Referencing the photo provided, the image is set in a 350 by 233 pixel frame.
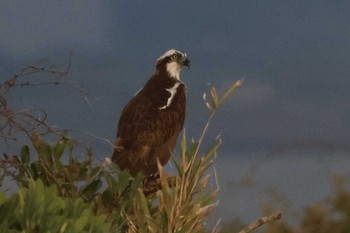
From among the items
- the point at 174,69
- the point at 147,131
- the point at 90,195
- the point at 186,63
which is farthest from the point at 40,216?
the point at 186,63

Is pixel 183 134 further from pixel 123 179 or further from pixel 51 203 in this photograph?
pixel 51 203

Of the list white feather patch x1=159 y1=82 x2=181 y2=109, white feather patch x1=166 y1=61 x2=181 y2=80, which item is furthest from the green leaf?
white feather patch x1=166 y1=61 x2=181 y2=80

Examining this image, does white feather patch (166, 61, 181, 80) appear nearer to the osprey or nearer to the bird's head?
the bird's head

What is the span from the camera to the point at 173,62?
1039cm

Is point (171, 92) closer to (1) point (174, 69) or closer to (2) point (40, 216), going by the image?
(1) point (174, 69)

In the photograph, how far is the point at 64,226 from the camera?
10.4 ft

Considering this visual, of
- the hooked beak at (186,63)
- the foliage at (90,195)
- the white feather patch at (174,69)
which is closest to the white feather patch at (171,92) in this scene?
the white feather patch at (174,69)

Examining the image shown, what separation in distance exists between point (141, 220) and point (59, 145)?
1.65 feet

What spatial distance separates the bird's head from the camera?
33.8 feet

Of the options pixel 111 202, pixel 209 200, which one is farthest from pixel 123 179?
pixel 209 200

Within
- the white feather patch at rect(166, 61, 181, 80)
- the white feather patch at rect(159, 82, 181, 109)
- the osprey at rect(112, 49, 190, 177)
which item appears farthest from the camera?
the white feather patch at rect(166, 61, 181, 80)

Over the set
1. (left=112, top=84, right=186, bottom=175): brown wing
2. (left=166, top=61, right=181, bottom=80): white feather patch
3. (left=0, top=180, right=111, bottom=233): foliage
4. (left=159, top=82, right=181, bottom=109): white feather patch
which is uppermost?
(left=0, top=180, right=111, bottom=233): foliage

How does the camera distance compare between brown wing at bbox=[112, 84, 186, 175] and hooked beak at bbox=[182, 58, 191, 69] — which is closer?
brown wing at bbox=[112, 84, 186, 175]

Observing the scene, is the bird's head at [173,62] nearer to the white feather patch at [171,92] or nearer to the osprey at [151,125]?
the osprey at [151,125]
